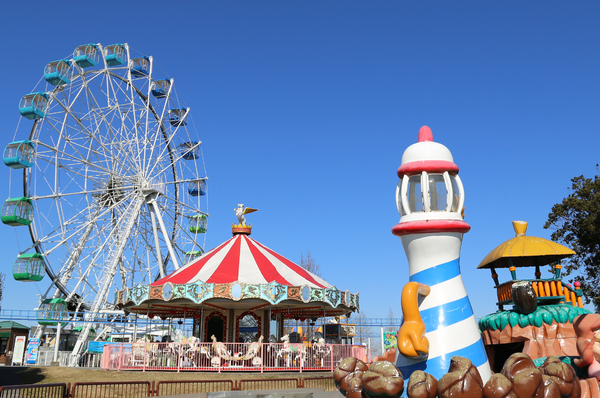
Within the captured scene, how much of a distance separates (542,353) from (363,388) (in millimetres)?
3709

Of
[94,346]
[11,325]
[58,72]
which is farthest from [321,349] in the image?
[11,325]

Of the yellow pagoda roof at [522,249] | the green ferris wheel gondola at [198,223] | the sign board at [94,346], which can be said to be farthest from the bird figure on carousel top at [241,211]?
the yellow pagoda roof at [522,249]

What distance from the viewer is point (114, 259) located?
25234 mm

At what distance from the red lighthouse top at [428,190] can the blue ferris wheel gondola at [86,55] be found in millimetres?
23669

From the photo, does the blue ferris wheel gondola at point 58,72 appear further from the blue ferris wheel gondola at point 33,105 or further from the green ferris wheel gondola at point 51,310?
the green ferris wheel gondola at point 51,310

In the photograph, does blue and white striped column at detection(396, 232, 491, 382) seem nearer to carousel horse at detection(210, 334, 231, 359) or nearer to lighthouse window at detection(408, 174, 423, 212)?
lighthouse window at detection(408, 174, 423, 212)

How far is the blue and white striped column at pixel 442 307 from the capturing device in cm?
411

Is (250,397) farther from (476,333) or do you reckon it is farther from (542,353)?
(476,333)

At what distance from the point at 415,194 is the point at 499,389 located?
1733 millimetres

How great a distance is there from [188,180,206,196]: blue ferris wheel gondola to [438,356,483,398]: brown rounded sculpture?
2812 cm

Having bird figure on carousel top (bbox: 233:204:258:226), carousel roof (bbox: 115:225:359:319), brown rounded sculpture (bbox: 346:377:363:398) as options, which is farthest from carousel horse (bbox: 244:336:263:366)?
brown rounded sculpture (bbox: 346:377:363:398)

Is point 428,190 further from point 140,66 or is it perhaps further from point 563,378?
point 140,66

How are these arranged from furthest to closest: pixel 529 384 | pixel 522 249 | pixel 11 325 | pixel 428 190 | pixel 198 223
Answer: pixel 11 325, pixel 198 223, pixel 522 249, pixel 428 190, pixel 529 384

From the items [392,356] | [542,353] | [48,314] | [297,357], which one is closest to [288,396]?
[392,356]
